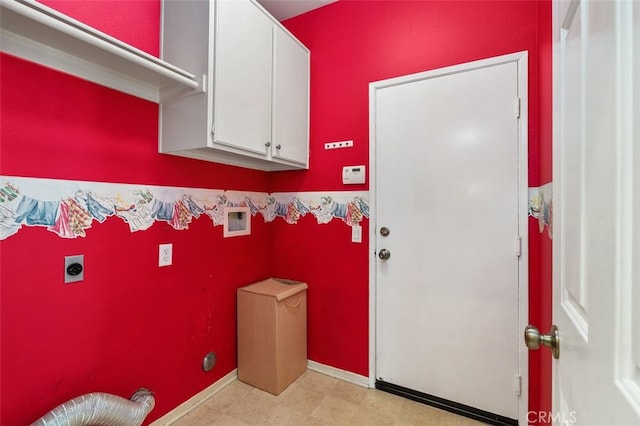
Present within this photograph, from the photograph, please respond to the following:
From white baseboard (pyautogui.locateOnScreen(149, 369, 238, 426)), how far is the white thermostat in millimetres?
1655

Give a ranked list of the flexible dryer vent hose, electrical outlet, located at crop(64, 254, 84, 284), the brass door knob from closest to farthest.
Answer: the brass door knob → the flexible dryer vent hose → electrical outlet, located at crop(64, 254, 84, 284)

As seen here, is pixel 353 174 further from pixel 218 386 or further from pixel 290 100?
pixel 218 386

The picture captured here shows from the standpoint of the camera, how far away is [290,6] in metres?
2.13

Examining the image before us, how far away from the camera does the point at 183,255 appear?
1708 mm

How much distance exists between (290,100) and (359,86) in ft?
1.69

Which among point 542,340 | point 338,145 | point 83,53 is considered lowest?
point 542,340

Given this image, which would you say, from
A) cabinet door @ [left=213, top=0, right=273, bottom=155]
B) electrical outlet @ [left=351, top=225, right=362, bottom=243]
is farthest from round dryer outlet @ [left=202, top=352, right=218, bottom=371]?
cabinet door @ [left=213, top=0, right=273, bottom=155]

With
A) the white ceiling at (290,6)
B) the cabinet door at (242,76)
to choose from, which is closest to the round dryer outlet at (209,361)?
the cabinet door at (242,76)

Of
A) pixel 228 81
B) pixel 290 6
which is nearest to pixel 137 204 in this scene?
pixel 228 81

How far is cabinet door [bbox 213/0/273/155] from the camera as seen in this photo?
4.77 ft

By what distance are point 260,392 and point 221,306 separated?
65 cm

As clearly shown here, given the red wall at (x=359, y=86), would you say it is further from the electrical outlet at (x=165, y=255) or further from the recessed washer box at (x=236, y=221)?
the electrical outlet at (x=165, y=255)

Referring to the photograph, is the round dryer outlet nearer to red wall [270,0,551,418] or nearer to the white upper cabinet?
red wall [270,0,551,418]

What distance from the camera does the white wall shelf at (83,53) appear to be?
937mm
